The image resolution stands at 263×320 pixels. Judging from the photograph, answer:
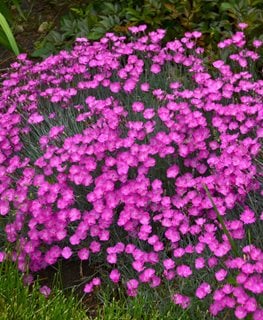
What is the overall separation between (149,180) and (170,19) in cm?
155

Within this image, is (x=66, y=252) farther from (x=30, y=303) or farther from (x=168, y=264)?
(x=168, y=264)

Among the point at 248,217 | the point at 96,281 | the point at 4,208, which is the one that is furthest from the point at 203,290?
the point at 4,208

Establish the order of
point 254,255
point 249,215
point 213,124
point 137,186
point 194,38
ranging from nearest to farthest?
point 254,255 < point 249,215 < point 137,186 < point 213,124 < point 194,38

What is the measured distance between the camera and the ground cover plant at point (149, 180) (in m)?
2.86

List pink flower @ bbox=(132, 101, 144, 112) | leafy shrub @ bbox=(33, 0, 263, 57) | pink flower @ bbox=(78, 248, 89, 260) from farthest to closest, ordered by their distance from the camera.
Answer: leafy shrub @ bbox=(33, 0, 263, 57), pink flower @ bbox=(132, 101, 144, 112), pink flower @ bbox=(78, 248, 89, 260)

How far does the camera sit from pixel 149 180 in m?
3.24

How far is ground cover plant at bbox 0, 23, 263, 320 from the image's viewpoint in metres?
2.86

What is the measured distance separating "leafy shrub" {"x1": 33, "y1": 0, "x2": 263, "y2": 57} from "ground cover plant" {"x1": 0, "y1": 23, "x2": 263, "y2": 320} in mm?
300

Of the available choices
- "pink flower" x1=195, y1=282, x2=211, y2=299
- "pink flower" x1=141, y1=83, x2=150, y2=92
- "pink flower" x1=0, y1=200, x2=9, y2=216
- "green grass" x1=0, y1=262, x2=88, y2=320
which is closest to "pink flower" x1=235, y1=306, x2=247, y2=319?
"pink flower" x1=195, y1=282, x2=211, y2=299

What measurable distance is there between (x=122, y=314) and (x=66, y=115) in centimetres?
139

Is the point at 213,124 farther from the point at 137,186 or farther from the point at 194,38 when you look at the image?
the point at 194,38

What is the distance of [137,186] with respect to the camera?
3064 millimetres

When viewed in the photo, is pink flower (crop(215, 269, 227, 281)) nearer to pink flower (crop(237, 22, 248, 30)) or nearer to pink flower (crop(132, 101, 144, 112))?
pink flower (crop(132, 101, 144, 112))

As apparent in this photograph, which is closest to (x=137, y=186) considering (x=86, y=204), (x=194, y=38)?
(x=86, y=204)
